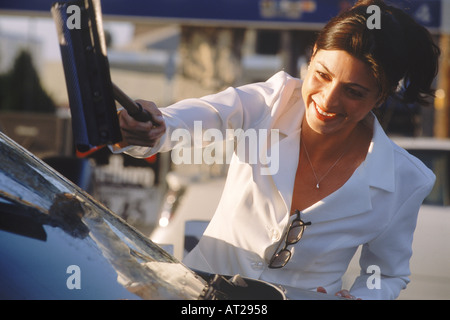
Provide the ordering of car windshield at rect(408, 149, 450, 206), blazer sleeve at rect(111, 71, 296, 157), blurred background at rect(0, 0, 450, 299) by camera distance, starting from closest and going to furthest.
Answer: blazer sleeve at rect(111, 71, 296, 157)
car windshield at rect(408, 149, 450, 206)
blurred background at rect(0, 0, 450, 299)

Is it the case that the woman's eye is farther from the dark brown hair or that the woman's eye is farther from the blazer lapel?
the blazer lapel

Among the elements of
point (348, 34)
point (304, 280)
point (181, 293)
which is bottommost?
point (304, 280)

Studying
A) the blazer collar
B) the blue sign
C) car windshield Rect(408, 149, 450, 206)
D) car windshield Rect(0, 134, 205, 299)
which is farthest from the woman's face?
the blue sign

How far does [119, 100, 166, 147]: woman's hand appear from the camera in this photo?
1.52 m

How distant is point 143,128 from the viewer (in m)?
1.54

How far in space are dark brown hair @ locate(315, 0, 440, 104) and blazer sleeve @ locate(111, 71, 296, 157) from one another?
221 millimetres

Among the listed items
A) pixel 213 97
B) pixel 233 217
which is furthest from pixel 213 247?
pixel 213 97

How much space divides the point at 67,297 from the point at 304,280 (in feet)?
2.94

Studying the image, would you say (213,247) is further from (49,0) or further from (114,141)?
(49,0)

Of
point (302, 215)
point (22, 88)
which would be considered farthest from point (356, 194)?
point (22, 88)

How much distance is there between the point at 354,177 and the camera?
202 cm
